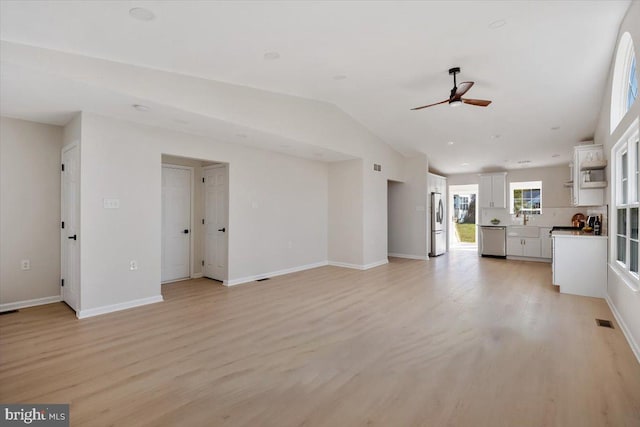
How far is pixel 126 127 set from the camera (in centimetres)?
410

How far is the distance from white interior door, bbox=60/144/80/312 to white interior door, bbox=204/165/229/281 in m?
2.05

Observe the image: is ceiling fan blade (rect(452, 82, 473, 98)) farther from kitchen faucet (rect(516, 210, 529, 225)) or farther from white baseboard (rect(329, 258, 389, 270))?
kitchen faucet (rect(516, 210, 529, 225))

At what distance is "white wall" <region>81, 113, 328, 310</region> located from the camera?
380cm

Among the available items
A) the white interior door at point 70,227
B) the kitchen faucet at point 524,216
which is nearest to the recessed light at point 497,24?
the white interior door at point 70,227

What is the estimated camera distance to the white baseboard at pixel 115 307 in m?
3.72

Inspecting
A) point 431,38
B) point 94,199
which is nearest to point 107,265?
point 94,199

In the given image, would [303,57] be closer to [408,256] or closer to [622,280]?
[622,280]

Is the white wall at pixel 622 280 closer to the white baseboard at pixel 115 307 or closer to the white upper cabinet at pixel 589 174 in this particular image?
the white upper cabinet at pixel 589 174

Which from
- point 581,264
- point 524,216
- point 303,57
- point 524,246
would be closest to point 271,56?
point 303,57

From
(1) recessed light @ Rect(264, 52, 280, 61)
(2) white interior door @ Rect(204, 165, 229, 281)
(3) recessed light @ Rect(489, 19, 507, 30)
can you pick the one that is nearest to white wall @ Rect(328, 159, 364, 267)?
(2) white interior door @ Rect(204, 165, 229, 281)

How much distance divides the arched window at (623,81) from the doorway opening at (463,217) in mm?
6186

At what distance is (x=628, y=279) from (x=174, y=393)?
4.28m

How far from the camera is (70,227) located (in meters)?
4.05

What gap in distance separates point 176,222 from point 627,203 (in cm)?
625
